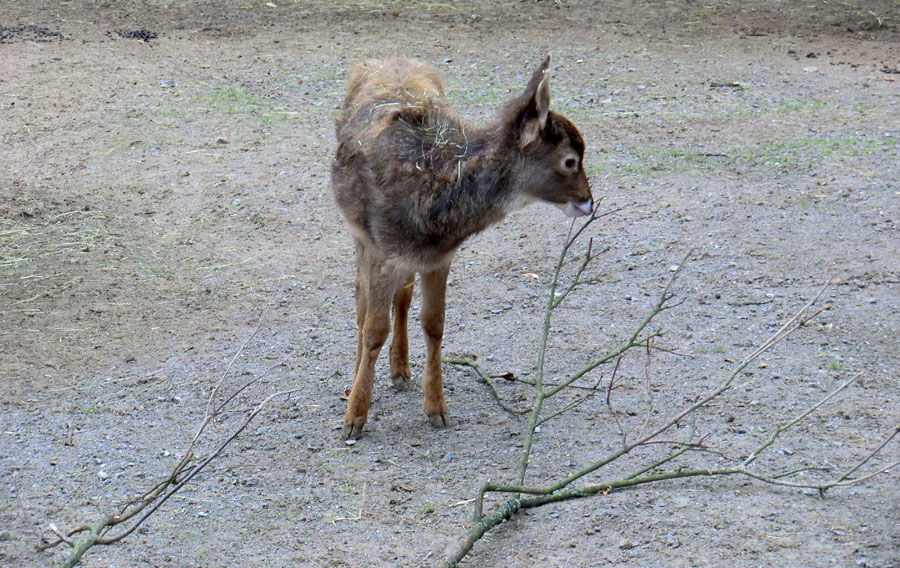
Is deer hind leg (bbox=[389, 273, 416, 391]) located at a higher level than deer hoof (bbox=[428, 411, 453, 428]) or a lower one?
higher

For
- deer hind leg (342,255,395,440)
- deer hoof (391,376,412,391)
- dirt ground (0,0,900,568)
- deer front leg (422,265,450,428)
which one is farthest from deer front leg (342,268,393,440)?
deer hoof (391,376,412,391)

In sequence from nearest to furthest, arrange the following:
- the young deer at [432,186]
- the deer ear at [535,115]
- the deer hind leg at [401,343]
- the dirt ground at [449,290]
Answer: the dirt ground at [449,290]
the deer ear at [535,115]
the young deer at [432,186]
the deer hind leg at [401,343]

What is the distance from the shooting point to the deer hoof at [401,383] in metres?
6.18

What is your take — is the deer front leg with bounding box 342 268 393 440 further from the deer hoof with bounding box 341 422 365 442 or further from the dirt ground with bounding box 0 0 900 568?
the dirt ground with bounding box 0 0 900 568

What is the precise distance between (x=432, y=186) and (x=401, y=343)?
3.96 feet

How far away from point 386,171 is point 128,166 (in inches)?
185

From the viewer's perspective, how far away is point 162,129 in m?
9.95

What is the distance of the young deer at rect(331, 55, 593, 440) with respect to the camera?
5316mm

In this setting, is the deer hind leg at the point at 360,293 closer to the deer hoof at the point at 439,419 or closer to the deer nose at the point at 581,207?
the deer hoof at the point at 439,419

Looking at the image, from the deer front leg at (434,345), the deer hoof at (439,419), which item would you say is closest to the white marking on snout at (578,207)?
the deer front leg at (434,345)

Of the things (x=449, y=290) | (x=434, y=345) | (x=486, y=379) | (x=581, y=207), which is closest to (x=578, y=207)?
(x=581, y=207)

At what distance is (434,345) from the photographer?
18.9 feet

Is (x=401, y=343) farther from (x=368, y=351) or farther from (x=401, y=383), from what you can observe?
(x=368, y=351)

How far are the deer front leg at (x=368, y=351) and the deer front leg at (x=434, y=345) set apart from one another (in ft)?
0.85
